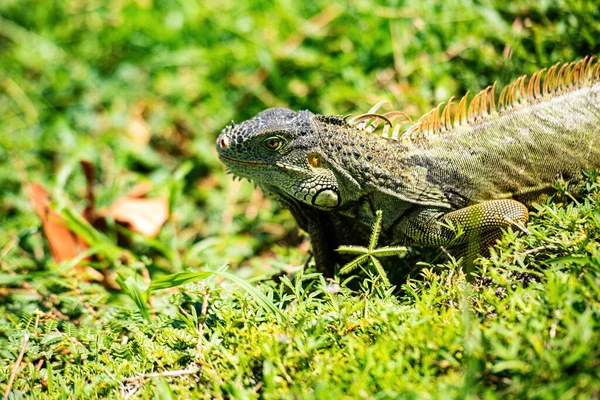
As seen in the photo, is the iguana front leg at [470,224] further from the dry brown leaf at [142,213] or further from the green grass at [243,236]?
the dry brown leaf at [142,213]

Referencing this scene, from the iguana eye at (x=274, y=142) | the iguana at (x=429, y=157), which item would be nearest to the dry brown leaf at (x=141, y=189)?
the iguana at (x=429, y=157)

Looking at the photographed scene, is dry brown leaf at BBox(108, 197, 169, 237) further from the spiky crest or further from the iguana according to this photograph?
the spiky crest

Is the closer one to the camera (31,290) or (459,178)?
(459,178)

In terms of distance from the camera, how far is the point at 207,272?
10.2ft

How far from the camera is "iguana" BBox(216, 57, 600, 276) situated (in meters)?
3.31

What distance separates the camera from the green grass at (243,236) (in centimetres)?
244

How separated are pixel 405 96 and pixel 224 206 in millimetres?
2024

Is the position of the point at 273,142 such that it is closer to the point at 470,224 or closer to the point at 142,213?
the point at 470,224

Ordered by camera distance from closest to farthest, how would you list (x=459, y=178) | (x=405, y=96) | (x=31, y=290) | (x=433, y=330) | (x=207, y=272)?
(x=433, y=330) → (x=207, y=272) → (x=459, y=178) → (x=31, y=290) → (x=405, y=96)

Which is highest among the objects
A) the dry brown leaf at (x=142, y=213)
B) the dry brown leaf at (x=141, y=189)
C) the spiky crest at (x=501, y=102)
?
the spiky crest at (x=501, y=102)

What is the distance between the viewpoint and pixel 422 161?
3379 millimetres

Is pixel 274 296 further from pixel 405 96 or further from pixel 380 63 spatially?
pixel 380 63

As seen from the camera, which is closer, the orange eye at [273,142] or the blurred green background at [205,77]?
the orange eye at [273,142]

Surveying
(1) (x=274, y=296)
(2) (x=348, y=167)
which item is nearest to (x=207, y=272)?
(1) (x=274, y=296)
